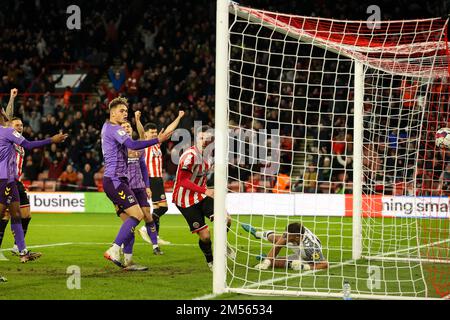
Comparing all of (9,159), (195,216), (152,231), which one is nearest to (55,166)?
(152,231)

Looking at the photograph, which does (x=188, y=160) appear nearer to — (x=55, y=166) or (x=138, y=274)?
(x=138, y=274)

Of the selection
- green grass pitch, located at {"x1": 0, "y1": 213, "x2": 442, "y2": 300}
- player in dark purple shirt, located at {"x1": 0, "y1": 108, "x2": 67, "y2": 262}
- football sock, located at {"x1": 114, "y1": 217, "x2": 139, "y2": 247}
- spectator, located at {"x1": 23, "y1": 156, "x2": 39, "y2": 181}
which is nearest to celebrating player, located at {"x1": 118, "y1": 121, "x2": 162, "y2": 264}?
green grass pitch, located at {"x1": 0, "y1": 213, "x2": 442, "y2": 300}

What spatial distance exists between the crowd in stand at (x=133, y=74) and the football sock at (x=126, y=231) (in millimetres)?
10966

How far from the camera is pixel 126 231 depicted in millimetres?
8922

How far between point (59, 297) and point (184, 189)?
2.60 meters

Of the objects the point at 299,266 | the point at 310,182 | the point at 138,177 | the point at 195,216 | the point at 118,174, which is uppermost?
the point at 118,174

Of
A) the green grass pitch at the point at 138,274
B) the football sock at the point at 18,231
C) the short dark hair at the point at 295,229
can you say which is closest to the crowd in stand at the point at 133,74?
the green grass pitch at the point at 138,274

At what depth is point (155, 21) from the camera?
28281 mm

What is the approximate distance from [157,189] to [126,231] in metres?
3.87

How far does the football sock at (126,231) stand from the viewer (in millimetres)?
8891

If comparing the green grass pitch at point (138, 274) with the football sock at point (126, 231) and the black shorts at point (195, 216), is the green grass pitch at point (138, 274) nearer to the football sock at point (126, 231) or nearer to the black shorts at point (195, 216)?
the football sock at point (126, 231)

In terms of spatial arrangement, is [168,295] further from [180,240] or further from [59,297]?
[180,240]
